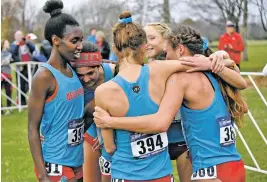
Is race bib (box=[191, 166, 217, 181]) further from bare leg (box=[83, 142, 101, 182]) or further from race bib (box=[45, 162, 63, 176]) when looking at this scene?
bare leg (box=[83, 142, 101, 182])

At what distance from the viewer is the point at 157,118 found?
3.25 meters

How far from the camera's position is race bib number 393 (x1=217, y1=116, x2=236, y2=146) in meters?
3.52

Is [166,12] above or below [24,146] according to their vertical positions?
above

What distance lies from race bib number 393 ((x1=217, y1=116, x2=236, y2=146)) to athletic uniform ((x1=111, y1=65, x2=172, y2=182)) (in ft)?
1.44

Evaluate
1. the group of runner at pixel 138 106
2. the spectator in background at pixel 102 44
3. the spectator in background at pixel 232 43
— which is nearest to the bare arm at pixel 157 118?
the group of runner at pixel 138 106

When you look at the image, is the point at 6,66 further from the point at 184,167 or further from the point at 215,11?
the point at 184,167

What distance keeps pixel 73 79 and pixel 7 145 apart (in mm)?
6234

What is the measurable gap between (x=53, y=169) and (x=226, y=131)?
4.00 ft

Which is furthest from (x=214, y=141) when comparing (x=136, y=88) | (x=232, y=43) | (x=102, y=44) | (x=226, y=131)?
(x=102, y=44)

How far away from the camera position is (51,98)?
11.7ft

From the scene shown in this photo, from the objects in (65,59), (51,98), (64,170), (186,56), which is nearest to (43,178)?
(64,170)

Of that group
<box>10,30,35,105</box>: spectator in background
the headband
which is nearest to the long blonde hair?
the headband

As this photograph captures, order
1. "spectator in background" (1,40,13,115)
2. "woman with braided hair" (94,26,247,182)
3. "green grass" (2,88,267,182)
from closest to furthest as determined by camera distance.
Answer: "woman with braided hair" (94,26,247,182) < "green grass" (2,88,267,182) < "spectator in background" (1,40,13,115)

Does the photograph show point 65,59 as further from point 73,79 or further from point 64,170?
point 64,170
